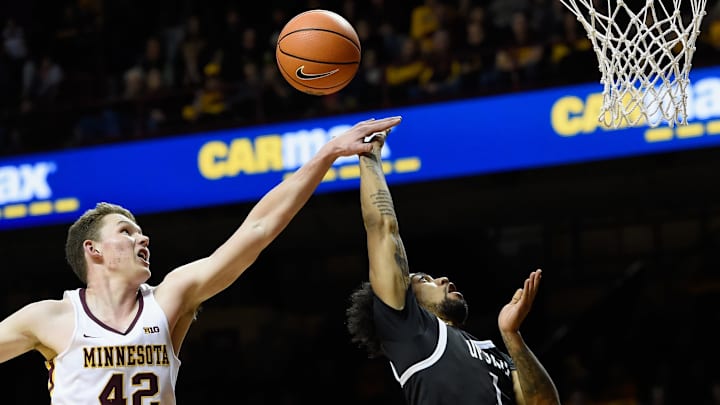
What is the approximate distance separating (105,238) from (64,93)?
8.39 m

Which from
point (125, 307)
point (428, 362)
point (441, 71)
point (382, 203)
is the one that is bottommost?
point (428, 362)

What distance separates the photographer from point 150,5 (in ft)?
42.4

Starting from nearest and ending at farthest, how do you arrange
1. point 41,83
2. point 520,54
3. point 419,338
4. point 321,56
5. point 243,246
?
1. point 243,246
2. point 419,338
3. point 321,56
4. point 520,54
5. point 41,83

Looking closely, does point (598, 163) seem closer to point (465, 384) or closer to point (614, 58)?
point (614, 58)

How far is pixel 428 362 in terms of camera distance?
3.67 m

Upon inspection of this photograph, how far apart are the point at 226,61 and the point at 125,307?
762cm

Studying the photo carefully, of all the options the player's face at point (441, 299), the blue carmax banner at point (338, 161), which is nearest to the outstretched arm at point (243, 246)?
the player's face at point (441, 299)

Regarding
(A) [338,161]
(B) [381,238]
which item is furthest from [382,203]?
(A) [338,161]

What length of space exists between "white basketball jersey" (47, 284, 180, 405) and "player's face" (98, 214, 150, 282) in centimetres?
17

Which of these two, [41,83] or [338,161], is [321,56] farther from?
[41,83]

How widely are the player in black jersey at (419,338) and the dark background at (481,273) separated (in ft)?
17.7

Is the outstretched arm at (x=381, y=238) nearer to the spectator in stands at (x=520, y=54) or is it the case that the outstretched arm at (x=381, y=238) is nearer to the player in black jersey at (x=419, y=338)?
the player in black jersey at (x=419, y=338)

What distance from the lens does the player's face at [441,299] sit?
396 cm

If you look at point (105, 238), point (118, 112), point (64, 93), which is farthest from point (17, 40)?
point (105, 238)
